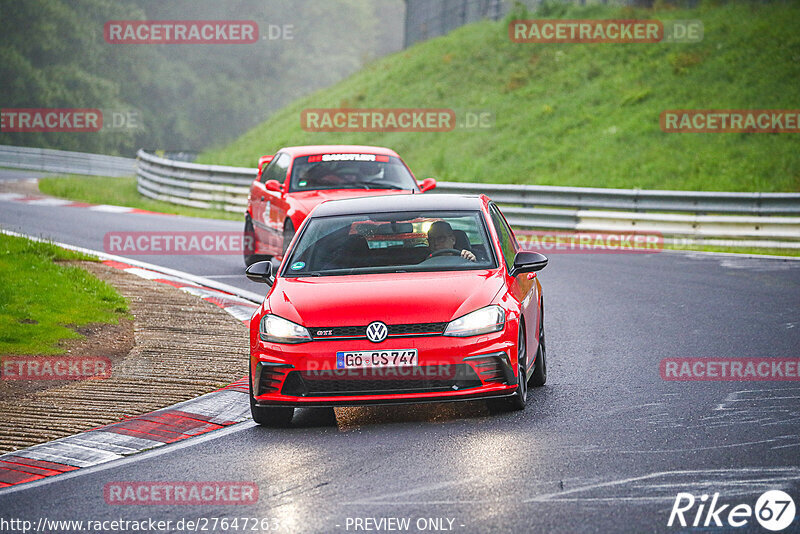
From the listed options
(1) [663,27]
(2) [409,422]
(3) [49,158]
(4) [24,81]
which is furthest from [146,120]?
(2) [409,422]

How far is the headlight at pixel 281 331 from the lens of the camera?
7.57 m

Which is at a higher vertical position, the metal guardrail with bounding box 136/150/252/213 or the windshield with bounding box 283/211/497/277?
the metal guardrail with bounding box 136/150/252/213

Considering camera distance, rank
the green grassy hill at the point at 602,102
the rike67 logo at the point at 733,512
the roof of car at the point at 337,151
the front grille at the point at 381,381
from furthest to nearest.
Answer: the green grassy hill at the point at 602,102
the roof of car at the point at 337,151
the front grille at the point at 381,381
the rike67 logo at the point at 733,512

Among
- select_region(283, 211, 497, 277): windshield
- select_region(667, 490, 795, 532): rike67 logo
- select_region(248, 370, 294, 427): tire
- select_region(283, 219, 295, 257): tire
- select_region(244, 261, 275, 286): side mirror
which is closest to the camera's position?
select_region(667, 490, 795, 532): rike67 logo

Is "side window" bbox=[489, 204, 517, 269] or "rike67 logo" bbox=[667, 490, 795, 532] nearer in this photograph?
"rike67 logo" bbox=[667, 490, 795, 532]

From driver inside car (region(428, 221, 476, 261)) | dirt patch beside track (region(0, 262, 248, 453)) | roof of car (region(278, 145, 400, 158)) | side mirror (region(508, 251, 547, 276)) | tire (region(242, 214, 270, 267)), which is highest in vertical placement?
roof of car (region(278, 145, 400, 158))

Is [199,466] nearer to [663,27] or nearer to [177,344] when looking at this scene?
[177,344]

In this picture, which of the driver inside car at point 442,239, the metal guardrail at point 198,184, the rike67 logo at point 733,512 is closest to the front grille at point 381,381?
the driver inside car at point 442,239

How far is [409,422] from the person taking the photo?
781 centimetres

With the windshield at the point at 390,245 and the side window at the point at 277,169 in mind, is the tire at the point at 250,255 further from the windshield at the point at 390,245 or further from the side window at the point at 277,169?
the windshield at the point at 390,245

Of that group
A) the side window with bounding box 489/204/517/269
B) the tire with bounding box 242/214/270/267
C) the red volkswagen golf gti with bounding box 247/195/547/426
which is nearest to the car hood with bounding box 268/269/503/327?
the red volkswagen golf gti with bounding box 247/195/547/426

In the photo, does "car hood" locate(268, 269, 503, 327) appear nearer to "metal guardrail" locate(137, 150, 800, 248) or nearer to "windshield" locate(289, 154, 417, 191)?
"windshield" locate(289, 154, 417, 191)

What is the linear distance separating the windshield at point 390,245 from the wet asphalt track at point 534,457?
1031 millimetres

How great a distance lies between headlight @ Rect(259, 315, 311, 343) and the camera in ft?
24.8
